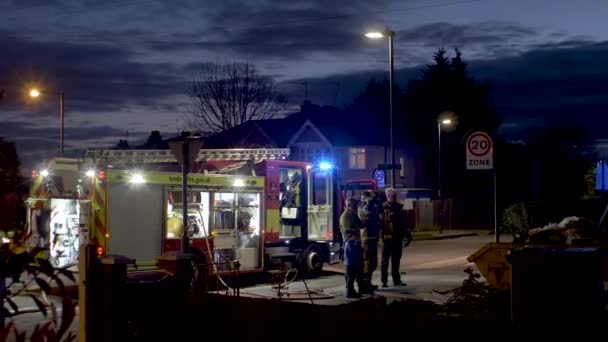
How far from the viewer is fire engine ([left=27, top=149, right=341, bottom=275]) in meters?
14.9

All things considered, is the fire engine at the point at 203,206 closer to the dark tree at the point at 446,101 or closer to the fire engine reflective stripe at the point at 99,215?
the fire engine reflective stripe at the point at 99,215

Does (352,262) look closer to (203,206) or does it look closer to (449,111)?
(203,206)

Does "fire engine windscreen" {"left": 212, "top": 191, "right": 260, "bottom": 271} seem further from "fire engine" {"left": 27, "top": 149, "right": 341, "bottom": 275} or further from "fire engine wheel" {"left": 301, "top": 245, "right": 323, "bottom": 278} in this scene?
"fire engine wheel" {"left": 301, "top": 245, "right": 323, "bottom": 278}

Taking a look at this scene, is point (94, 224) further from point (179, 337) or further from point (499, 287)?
point (179, 337)

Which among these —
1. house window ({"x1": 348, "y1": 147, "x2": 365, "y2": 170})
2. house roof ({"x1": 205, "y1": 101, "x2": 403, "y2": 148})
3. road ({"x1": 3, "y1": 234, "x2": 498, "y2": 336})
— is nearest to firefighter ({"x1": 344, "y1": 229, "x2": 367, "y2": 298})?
road ({"x1": 3, "y1": 234, "x2": 498, "y2": 336})

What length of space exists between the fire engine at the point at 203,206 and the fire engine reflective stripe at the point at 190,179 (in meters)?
0.02

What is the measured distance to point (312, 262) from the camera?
57.9ft

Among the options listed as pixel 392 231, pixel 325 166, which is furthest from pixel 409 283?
pixel 325 166

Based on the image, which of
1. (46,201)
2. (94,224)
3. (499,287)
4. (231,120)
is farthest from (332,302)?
(231,120)

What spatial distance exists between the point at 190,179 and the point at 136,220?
129cm

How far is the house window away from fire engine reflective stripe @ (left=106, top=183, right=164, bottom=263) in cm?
4001

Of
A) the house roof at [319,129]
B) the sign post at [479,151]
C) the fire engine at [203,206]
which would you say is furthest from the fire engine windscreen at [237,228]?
the house roof at [319,129]

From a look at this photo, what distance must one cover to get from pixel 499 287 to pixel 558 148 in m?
56.3

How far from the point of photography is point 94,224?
1469 centimetres
